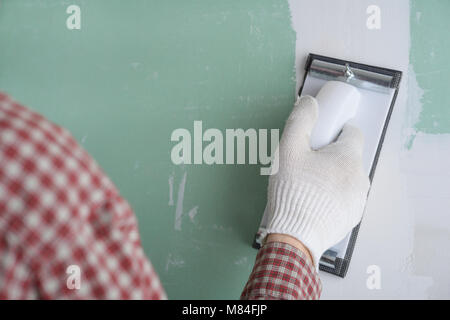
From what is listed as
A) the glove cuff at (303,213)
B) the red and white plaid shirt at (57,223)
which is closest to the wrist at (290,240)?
the glove cuff at (303,213)

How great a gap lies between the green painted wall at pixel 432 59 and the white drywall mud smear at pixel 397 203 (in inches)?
0.6

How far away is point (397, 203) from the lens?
730 mm

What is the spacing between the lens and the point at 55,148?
337 millimetres

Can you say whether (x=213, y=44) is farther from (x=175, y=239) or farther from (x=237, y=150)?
(x=175, y=239)

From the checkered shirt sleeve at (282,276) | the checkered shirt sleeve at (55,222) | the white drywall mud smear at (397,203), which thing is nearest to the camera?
the checkered shirt sleeve at (55,222)

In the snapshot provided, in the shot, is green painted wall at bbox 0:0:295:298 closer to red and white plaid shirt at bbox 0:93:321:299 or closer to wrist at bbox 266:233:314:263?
wrist at bbox 266:233:314:263

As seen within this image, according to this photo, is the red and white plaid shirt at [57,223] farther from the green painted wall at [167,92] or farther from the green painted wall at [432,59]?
the green painted wall at [432,59]

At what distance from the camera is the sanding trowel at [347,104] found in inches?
28.4

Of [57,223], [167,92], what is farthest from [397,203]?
[57,223]

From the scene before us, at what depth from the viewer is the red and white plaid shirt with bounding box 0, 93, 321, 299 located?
12.8 inches

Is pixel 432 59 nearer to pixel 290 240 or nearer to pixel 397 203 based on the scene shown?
pixel 397 203

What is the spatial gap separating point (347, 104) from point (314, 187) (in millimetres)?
160

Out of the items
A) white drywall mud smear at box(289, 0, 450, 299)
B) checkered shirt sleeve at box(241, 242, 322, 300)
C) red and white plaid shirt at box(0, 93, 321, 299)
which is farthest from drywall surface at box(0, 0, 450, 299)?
red and white plaid shirt at box(0, 93, 321, 299)

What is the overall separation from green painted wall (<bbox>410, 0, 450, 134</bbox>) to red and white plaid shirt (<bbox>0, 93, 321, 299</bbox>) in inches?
22.8
